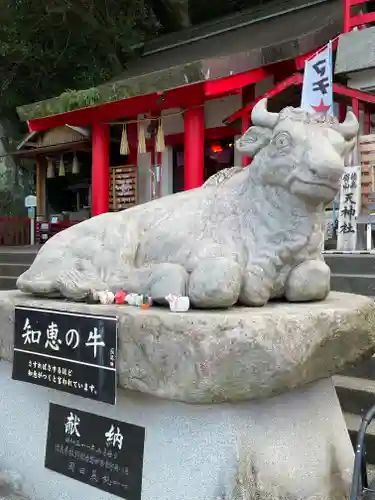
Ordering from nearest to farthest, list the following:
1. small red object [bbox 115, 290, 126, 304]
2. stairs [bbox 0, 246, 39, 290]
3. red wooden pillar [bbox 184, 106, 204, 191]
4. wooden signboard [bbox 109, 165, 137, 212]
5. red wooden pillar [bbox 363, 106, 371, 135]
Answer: small red object [bbox 115, 290, 126, 304] → red wooden pillar [bbox 363, 106, 371, 135] → stairs [bbox 0, 246, 39, 290] → red wooden pillar [bbox 184, 106, 204, 191] → wooden signboard [bbox 109, 165, 137, 212]

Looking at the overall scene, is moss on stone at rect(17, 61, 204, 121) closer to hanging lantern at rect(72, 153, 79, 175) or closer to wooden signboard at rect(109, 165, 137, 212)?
wooden signboard at rect(109, 165, 137, 212)

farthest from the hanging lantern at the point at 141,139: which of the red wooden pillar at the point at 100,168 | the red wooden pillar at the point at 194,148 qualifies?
the red wooden pillar at the point at 194,148

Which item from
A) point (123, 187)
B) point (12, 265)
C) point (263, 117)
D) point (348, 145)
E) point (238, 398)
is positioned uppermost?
point (123, 187)

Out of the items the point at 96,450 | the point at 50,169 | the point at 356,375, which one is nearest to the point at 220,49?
the point at 50,169

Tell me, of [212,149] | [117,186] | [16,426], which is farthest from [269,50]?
[16,426]

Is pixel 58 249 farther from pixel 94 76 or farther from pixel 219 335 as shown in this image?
pixel 94 76

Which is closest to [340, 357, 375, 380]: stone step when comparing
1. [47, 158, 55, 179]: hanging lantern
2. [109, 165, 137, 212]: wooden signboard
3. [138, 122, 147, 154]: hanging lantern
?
[138, 122, 147, 154]: hanging lantern

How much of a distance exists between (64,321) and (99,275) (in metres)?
0.33

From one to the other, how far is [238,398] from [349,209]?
445cm

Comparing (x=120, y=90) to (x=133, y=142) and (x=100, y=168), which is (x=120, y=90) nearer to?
(x=100, y=168)

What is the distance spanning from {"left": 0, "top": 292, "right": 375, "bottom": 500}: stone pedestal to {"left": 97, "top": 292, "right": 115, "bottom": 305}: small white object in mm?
99

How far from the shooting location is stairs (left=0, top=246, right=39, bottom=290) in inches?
276

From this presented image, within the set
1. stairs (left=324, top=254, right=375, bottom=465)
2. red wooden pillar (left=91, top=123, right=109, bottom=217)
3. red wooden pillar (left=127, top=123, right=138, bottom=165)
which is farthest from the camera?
red wooden pillar (left=127, top=123, right=138, bottom=165)

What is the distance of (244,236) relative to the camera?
197cm
